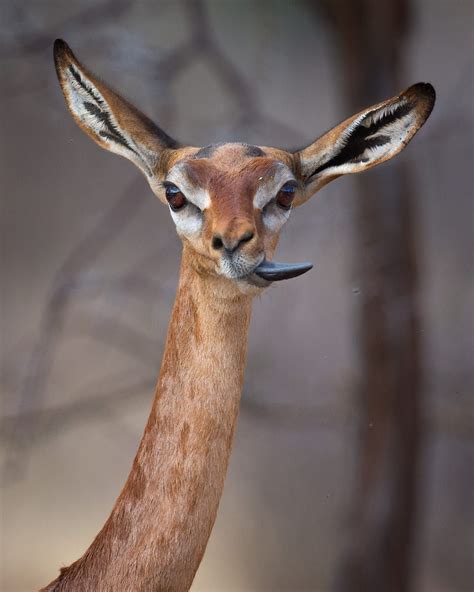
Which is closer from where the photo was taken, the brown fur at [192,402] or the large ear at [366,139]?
the brown fur at [192,402]

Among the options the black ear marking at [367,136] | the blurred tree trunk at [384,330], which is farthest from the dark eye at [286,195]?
the blurred tree trunk at [384,330]

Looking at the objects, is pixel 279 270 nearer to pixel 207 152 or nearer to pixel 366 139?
pixel 207 152

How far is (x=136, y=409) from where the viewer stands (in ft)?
16.0

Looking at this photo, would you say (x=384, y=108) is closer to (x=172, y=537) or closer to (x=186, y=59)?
(x=172, y=537)

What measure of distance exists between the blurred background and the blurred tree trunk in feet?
0.06

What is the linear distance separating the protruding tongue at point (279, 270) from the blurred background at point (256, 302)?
2256 millimetres

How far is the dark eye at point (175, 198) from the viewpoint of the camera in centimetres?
253

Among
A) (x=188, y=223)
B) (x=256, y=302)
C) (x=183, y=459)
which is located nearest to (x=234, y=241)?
(x=188, y=223)

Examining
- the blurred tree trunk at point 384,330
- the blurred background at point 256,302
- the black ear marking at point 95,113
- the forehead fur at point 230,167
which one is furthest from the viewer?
the blurred background at point 256,302

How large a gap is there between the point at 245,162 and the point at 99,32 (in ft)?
8.20

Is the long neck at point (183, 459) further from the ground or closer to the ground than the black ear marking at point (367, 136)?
closer to the ground

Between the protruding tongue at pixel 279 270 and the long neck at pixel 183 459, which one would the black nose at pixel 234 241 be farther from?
the long neck at pixel 183 459

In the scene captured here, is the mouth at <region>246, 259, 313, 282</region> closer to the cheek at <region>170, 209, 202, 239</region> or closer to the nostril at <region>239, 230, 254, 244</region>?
the nostril at <region>239, 230, 254, 244</region>

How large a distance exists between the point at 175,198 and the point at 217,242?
0.92 ft
